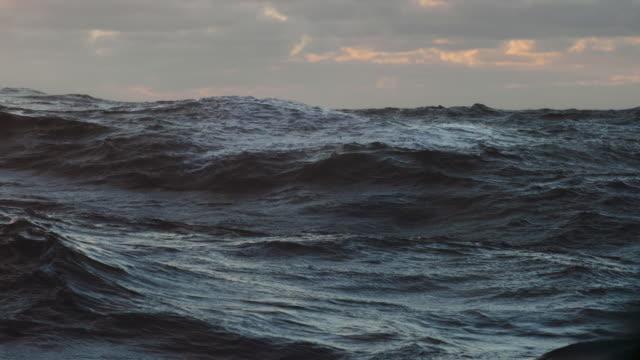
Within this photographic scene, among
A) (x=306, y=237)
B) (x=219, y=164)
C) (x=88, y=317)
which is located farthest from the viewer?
(x=219, y=164)

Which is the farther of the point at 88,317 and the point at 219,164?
the point at 219,164

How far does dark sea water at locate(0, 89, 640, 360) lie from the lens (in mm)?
6699

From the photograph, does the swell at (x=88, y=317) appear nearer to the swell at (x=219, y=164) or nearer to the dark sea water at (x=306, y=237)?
the dark sea water at (x=306, y=237)

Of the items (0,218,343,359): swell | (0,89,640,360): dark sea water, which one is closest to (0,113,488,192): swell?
(0,89,640,360): dark sea water

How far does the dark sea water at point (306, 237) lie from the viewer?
670 cm

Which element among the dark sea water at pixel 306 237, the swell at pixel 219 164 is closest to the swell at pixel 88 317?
the dark sea water at pixel 306 237

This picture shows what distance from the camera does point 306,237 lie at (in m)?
11.4

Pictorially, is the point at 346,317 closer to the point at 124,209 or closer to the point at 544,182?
the point at 124,209

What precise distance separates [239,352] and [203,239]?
4820mm

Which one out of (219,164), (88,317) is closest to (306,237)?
(88,317)

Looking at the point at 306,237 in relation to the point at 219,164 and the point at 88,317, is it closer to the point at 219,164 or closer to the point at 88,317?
the point at 88,317

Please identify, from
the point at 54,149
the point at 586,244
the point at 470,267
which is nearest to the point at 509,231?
the point at 586,244

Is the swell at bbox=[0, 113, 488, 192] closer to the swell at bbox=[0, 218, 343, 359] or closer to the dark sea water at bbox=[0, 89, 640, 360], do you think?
the dark sea water at bbox=[0, 89, 640, 360]

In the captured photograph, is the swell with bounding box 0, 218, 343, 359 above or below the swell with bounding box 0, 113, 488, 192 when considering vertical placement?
below
